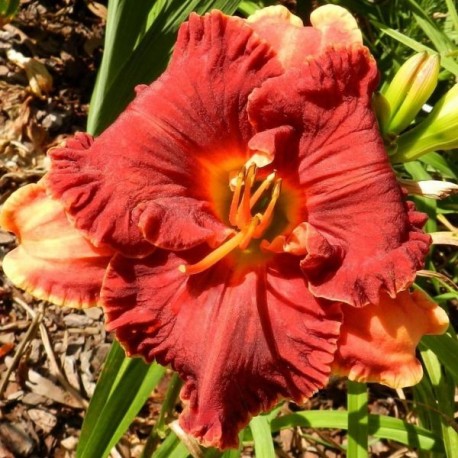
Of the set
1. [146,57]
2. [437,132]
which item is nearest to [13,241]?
[146,57]

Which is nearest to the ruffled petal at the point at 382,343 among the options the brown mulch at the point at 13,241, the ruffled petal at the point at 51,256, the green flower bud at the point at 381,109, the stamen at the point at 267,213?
the stamen at the point at 267,213

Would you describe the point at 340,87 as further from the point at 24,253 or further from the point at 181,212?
the point at 24,253

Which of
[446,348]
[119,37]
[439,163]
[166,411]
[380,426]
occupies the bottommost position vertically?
[380,426]

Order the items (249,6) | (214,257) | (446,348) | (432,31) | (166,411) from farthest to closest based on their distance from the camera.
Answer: (249,6) → (432,31) → (166,411) → (446,348) → (214,257)

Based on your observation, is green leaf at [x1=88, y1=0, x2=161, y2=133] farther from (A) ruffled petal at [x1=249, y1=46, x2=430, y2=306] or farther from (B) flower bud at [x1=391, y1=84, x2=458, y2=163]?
(B) flower bud at [x1=391, y1=84, x2=458, y2=163]

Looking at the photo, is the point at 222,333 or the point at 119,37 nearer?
the point at 222,333

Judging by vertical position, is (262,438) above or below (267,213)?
below

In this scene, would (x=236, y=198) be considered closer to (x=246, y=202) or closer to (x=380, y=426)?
(x=246, y=202)

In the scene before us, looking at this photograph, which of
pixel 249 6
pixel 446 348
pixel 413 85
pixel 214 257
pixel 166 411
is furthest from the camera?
pixel 249 6

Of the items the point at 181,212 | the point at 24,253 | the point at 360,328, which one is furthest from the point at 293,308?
the point at 24,253
